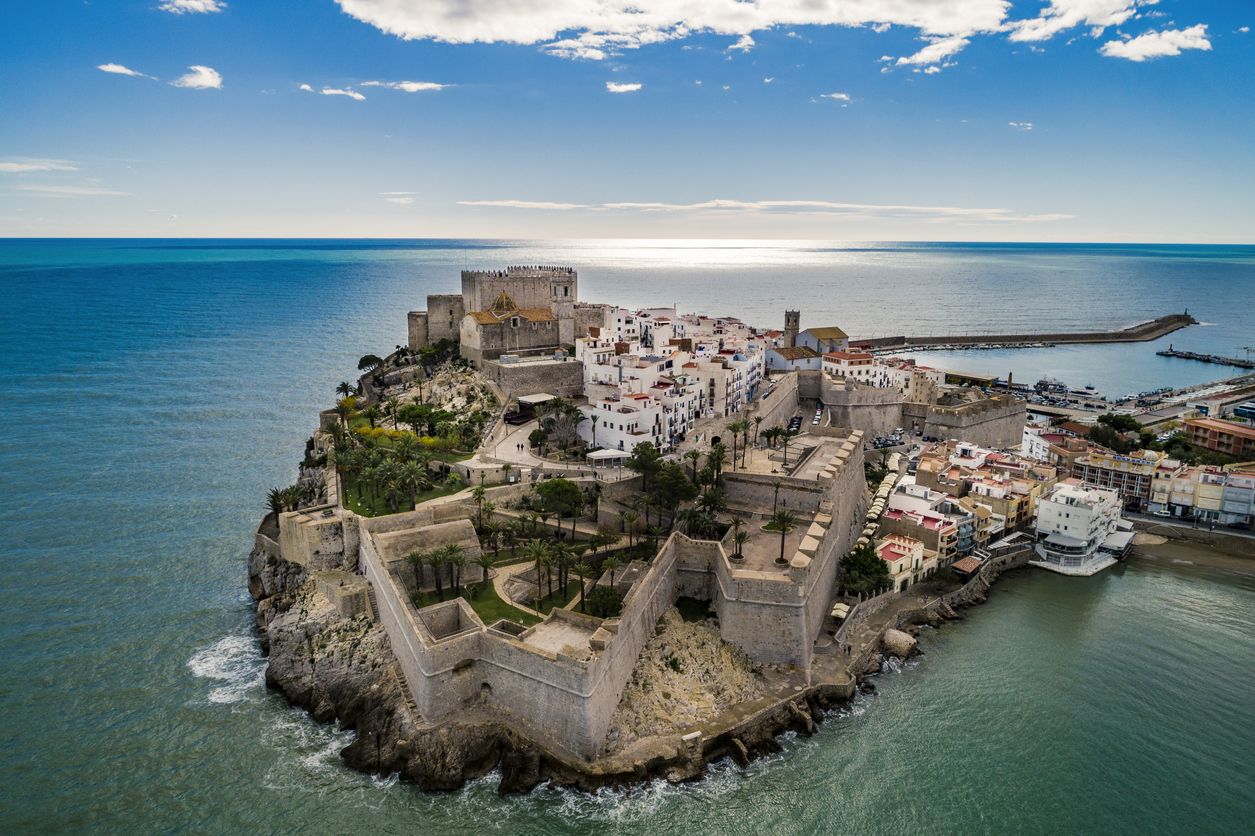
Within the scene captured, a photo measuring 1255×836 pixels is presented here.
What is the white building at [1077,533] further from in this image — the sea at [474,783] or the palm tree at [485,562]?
the palm tree at [485,562]

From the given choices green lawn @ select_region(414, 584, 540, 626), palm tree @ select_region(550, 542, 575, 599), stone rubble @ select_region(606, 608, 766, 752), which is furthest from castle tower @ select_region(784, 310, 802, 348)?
green lawn @ select_region(414, 584, 540, 626)

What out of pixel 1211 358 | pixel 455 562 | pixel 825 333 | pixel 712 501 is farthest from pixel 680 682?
pixel 1211 358

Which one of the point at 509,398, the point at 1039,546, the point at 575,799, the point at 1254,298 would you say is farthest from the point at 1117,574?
the point at 1254,298

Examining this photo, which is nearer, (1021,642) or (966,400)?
(1021,642)

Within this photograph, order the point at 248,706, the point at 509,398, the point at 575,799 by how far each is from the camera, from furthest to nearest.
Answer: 1. the point at 509,398
2. the point at 248,706
3. the point at 575,799

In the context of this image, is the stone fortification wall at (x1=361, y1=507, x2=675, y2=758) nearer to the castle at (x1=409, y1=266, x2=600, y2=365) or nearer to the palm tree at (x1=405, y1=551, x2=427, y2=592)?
the palm tree at (x1=405, y1=551, x2=427, y2=592)

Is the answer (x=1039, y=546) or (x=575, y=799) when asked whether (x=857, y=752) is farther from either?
(x=1039, y=546)
